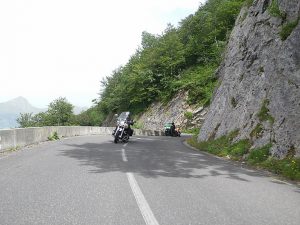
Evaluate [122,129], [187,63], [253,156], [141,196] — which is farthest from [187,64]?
[141,196]

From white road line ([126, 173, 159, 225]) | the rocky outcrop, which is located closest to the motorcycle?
white road line ([126, 173, 159, 225])

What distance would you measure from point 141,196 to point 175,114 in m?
44.3

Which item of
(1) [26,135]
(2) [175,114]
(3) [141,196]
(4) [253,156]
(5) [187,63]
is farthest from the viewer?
(5) [187,63]

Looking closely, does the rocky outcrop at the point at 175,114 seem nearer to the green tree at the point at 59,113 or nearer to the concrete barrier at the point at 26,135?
the concrete barrier at the point at 26,135

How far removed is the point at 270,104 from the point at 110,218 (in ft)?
35.4

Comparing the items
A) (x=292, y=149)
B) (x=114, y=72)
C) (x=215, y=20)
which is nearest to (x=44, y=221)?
(x=292, y=149)

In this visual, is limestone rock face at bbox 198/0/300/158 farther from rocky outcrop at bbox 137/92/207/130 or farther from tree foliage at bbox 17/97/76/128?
tree foliage at bbox 17/97/76/128

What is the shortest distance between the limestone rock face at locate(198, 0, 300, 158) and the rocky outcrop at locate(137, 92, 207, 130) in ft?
79.5

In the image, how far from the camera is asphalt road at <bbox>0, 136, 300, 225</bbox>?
16.5ft

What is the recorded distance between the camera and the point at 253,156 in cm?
1248

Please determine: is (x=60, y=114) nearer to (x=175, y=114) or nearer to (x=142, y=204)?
(x=175, y=114)

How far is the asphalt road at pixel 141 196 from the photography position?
5.04 metres

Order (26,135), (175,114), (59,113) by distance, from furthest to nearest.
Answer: (59,113) → (175,114) → (26,135)

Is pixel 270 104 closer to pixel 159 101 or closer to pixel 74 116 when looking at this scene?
pixel 159 101
